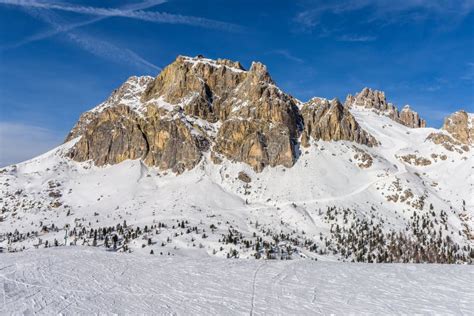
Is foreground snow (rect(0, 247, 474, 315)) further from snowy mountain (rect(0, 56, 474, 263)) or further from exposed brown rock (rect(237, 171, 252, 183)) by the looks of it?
exposed brown rock (rect(237, 171, 252, 183))

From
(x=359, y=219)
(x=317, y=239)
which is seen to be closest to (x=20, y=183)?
(x=317, y=239)

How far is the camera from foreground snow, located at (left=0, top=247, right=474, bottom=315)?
2144 centimetres

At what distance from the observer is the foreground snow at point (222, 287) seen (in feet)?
70.3

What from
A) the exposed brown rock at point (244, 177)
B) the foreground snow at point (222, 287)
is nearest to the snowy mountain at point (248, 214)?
the exposed brown rock at point (244, 177)

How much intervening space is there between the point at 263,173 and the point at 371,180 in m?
53.4

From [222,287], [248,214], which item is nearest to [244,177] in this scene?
[248,214]

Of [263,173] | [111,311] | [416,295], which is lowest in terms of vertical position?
[111,311]

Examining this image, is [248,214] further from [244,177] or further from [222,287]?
[222,287]

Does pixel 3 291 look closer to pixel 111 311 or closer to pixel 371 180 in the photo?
pixel 111 311

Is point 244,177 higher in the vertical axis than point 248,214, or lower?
higher

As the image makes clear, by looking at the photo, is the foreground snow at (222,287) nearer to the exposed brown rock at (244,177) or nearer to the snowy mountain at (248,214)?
the snowy mountain at (248,214)

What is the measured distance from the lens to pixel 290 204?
16888 centimetres

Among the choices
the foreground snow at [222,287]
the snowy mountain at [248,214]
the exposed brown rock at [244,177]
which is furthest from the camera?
the exposed brown rock at [244,177]

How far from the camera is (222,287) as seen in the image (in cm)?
2611
